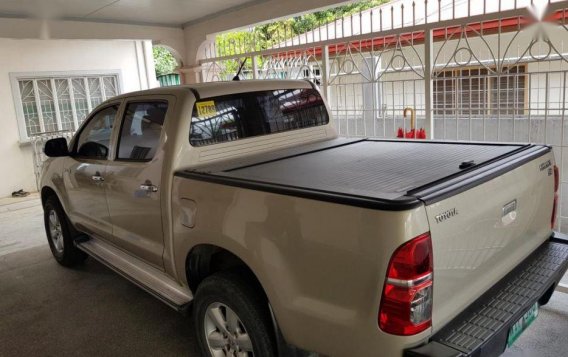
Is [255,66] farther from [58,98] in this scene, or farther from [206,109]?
[58,98]

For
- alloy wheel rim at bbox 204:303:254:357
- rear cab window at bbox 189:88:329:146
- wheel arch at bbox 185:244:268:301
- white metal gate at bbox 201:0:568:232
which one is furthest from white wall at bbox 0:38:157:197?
alloy wheel rim at bbox 204:303:254:357

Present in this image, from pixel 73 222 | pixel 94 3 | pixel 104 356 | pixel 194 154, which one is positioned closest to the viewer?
pixel 194 154

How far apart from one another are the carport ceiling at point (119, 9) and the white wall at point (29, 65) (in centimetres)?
340

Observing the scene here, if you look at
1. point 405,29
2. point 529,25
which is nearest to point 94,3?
point 405,29

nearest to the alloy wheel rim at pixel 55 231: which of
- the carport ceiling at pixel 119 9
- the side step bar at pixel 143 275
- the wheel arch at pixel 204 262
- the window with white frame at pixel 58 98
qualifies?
the side step bar at pixel 143 275

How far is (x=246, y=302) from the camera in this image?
2.34m

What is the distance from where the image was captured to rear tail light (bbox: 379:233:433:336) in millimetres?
1742

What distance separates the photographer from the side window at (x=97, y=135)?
12.3ft

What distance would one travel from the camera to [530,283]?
2.34 m

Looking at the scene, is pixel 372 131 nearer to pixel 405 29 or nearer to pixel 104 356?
pixel 405 29

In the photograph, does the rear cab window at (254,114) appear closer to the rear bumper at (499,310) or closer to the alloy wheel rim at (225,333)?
the alloy wheel rim at (225,333)

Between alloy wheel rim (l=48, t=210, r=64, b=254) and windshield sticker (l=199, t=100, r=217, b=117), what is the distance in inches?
102

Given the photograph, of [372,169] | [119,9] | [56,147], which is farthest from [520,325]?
[119,9]

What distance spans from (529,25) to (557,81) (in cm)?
272
